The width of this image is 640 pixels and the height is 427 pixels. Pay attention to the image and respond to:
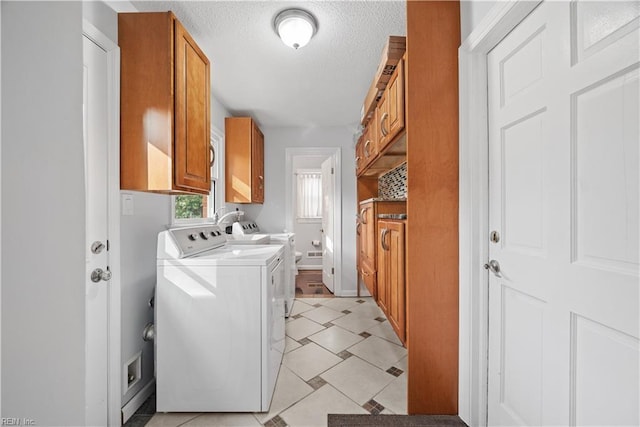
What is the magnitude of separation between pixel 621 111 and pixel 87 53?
199cm

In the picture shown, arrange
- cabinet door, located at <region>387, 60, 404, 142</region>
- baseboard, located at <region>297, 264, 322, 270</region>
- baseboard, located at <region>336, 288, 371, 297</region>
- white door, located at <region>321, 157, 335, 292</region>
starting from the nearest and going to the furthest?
cabinet door, located at <region>387, 60, 404, 142</region> < baseboard, located at <region>336, 288, 371, 297</region> < white door, located at <region>321, 157, 335, 292</region> < baseboard, located at <region>297, 264, 322, 270</region>

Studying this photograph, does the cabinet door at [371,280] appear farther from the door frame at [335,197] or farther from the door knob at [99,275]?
the door knob at [99,275]

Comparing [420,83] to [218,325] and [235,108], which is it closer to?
[218,325]

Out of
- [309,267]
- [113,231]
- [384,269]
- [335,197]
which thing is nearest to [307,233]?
[309,267]

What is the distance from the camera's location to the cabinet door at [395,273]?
5.28 ft

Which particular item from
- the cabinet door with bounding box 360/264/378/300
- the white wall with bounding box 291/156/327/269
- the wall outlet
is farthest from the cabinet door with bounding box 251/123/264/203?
the wall outlet

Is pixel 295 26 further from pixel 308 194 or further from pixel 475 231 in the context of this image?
pixel 308 194

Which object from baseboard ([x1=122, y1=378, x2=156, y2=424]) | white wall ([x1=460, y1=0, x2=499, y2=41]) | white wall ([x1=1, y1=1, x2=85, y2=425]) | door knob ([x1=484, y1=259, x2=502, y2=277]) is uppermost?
white wall ([x1=460, y1=0, x2=499, y2=41])

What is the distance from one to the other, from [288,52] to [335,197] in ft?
6.58

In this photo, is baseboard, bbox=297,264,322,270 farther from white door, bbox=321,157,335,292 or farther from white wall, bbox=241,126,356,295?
white wall, bbox=241,126,356,295

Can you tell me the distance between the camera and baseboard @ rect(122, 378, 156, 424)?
55.8 inches

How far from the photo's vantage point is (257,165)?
11.1 feet

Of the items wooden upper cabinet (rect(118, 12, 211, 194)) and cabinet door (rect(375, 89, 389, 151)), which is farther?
cabinet door (rect(375, 89, 389, 151))

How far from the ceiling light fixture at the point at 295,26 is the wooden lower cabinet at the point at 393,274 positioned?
132cm
